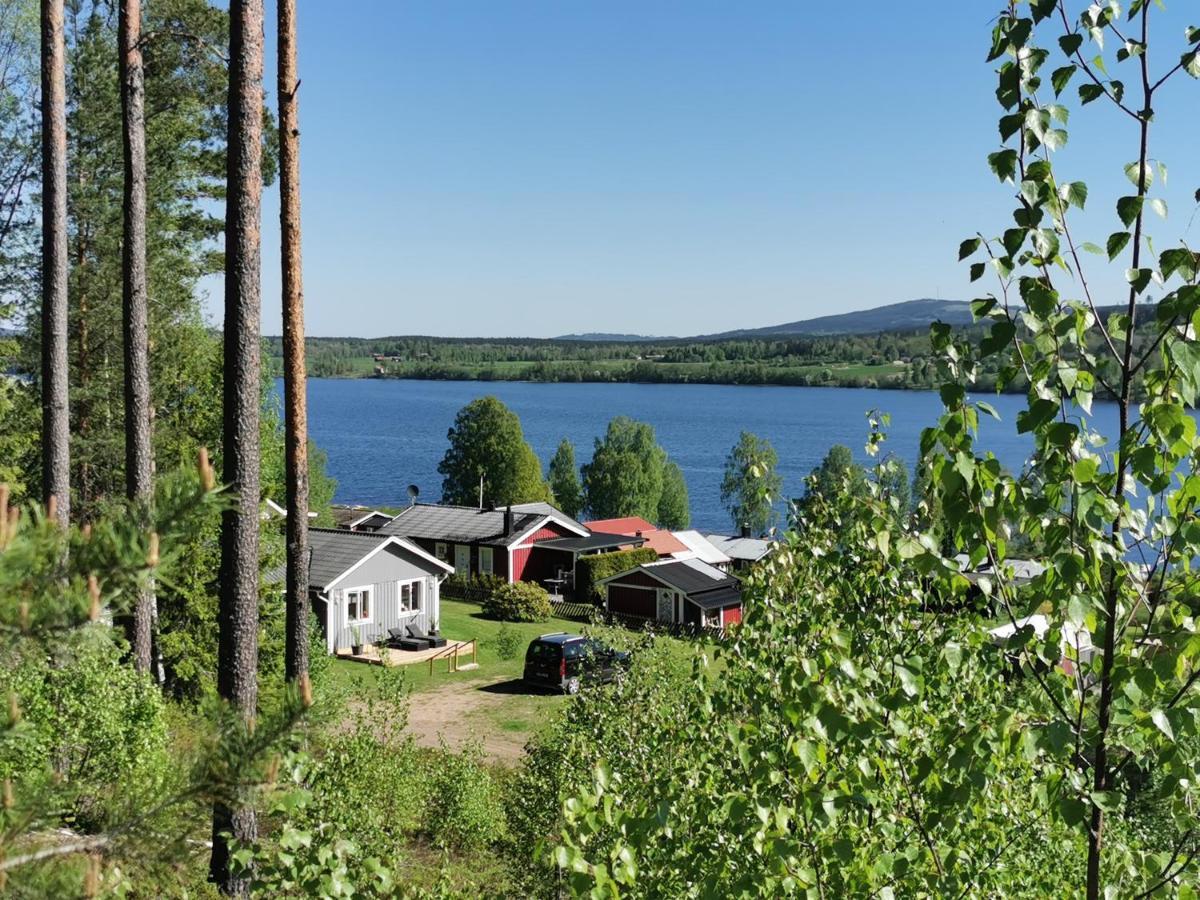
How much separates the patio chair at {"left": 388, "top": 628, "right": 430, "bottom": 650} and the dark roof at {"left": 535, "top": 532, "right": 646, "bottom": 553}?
11204 millimetres

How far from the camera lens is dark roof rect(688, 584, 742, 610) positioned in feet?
123

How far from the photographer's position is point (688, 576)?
39000 millimetres

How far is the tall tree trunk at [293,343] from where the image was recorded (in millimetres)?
9031

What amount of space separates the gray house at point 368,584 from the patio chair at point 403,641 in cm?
42

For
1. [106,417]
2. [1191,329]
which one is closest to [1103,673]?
[1191,329]

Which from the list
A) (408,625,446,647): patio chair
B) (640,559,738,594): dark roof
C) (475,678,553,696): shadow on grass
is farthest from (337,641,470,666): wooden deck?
(640,559,738,594): dark roof

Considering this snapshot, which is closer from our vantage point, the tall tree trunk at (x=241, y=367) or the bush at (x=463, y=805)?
the tall tree trunk at (x=241, y=367)

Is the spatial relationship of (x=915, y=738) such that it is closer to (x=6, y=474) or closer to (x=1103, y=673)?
(x=1103, y=673)

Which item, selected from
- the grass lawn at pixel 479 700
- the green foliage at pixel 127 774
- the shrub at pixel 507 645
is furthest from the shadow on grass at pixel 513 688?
the green foliage at pixel 127 774

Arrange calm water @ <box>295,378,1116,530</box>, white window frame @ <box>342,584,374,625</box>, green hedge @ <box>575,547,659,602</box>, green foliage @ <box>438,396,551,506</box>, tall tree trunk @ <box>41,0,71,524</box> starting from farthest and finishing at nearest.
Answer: calm water @ <box>295,378,1116,530</box> → green foliage @ <box>438,396,551,506</box> → green hedge @ <box>575,547,659,602</box> → white window frame @ <box>342,584,374,625</box> → tall tree trunk @ <box>41,0,71,524</box>

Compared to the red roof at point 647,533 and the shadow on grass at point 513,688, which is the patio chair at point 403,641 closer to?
the shadow on grass at point 513,688

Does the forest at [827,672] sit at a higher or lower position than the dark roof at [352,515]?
higher

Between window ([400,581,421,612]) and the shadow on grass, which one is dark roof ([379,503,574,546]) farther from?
the shadow on grass

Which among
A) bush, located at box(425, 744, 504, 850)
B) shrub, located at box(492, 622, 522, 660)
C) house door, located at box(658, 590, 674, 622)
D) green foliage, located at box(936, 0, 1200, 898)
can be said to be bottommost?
house door, located at box(658, 590, 674, 622)
